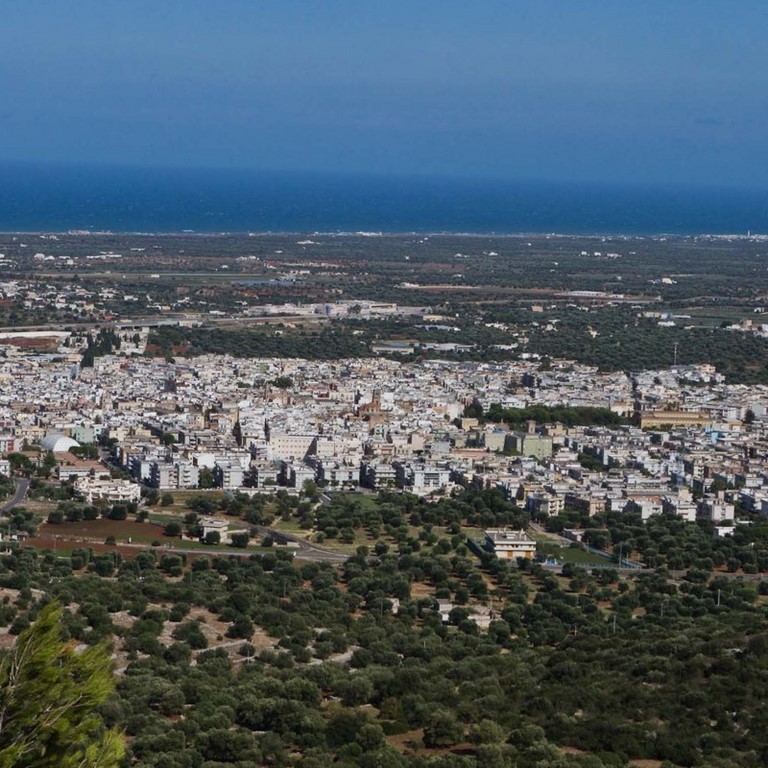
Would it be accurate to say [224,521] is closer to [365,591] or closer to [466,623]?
[365,591]

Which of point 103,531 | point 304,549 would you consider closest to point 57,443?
point 103,531

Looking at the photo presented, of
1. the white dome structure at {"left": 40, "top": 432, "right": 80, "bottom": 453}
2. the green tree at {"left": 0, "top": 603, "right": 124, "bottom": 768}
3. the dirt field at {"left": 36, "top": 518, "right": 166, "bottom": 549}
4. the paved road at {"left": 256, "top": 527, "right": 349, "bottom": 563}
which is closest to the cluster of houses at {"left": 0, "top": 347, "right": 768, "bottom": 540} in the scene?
the white dome structure at {"left": 40, "top": 432, "right": 80, "bottom": 453}

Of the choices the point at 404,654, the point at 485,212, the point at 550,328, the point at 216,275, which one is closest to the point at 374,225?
the point at 485,212

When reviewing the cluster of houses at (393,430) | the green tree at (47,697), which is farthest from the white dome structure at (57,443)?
the green tree at (47,697)

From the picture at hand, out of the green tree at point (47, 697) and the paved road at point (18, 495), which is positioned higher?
the green tree at point (47, 697)

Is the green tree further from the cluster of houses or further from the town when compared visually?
the cluster of houses

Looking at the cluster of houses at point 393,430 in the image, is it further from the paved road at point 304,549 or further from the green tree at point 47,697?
the green tree at point 47,697

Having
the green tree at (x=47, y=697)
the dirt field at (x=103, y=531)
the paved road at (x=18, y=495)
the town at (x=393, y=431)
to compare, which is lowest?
the town at (x=393, y=431)
